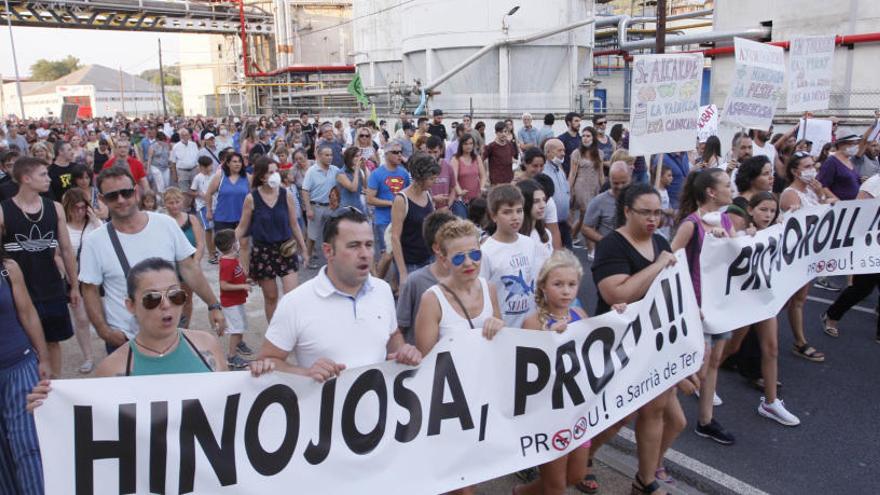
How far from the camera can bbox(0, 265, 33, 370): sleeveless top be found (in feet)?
10.3

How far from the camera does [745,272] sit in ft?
14.4

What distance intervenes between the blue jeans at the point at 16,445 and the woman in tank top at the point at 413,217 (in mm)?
2959

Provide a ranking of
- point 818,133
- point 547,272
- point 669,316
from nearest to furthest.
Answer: point 547,272 < point 669,316 < point 818,133

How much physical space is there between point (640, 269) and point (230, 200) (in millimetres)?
5789

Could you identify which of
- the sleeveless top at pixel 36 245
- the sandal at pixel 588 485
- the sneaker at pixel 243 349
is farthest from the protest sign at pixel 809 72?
the sleeveless top at pixel 36 245

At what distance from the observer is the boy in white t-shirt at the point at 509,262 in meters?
4.07

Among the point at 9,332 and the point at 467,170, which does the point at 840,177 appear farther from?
the point at 9,332

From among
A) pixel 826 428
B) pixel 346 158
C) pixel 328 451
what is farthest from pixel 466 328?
pixel 346 158

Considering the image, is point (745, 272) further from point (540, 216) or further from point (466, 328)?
point (466, 328)

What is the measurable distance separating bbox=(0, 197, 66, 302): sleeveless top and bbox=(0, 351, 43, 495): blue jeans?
155 centimetres

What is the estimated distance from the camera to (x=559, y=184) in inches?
307

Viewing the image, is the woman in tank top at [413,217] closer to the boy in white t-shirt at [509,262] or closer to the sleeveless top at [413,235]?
the sleeveless top at [413,235]

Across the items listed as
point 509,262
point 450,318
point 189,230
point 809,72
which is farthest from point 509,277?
point 809,72

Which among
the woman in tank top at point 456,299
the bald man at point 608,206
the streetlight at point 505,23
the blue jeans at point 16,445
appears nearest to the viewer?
the blue jeans at point 16,445
